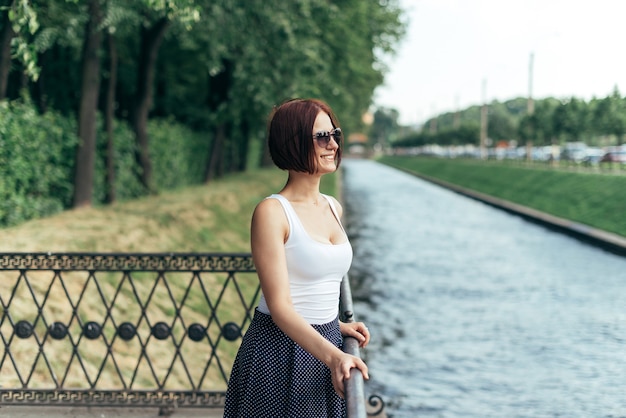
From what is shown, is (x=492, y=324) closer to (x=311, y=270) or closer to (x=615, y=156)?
(x=311, y=270)

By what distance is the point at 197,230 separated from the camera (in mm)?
15758

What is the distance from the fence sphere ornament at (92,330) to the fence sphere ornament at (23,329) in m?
0.38

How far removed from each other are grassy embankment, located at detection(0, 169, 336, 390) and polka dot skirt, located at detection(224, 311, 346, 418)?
11.4 feet

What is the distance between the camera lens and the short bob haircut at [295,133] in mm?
3006

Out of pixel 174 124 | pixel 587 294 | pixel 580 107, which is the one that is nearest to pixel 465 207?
pixel 174 124

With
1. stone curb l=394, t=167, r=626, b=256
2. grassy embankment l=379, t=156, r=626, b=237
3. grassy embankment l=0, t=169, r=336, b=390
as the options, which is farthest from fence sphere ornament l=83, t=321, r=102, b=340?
grassy embankment l=379, t=156, r=626, b=237

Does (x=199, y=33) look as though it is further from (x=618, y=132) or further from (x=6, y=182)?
(x=618, y=132)

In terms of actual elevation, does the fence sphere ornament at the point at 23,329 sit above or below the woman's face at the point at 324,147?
below

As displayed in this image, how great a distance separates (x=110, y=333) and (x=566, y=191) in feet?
88.9

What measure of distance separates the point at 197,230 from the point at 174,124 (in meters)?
11.5

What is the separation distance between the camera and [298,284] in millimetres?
3016

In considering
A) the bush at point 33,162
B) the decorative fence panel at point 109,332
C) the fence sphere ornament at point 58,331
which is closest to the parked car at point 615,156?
the bush at point 33,162

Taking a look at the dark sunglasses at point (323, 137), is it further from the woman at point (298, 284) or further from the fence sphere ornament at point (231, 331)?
the fence sphere ornament at point (231, 331)

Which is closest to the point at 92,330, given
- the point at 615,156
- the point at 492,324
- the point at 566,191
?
the point at 492,324
